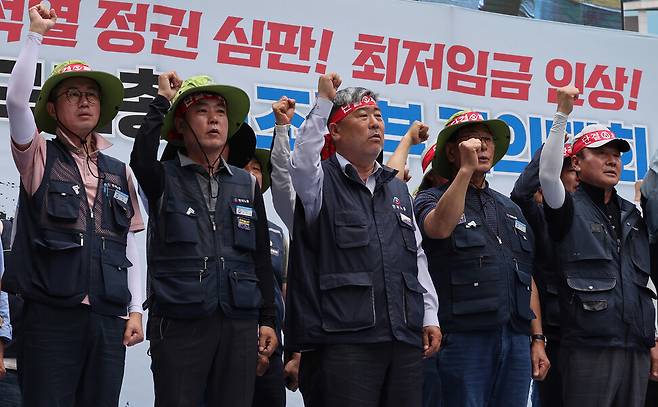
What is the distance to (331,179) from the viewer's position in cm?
356

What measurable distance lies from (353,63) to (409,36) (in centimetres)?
37

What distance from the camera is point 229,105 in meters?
3.68

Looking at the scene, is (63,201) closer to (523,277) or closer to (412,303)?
(412,303)

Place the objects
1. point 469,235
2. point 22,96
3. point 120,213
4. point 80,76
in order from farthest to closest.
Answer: point 469,235 → point 80,76 → point 120,213 → point 22,96

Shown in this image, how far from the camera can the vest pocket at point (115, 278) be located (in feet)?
10.8

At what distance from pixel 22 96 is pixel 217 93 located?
69 centimetres

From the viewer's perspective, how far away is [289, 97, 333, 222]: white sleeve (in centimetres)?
338

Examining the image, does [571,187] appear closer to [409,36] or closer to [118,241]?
[409,36]

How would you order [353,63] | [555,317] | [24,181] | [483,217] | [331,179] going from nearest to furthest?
[24,181], [331,179], [483,217], [555,317], [353,63]

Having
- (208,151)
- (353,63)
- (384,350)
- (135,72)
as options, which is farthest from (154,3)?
(384,350)

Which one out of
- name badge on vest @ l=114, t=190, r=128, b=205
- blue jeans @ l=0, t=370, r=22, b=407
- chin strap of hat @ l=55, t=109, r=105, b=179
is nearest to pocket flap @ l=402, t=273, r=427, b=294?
name badge on vest @ l=114, t=190, r=128, b=205

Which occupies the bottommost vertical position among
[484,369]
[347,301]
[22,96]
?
[484,369]

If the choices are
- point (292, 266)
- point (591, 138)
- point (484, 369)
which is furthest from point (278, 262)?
point (591, 138)

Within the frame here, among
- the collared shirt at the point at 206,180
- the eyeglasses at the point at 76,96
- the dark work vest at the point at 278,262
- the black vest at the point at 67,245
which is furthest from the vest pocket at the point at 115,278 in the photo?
the dark work vest at the point at 278,262
